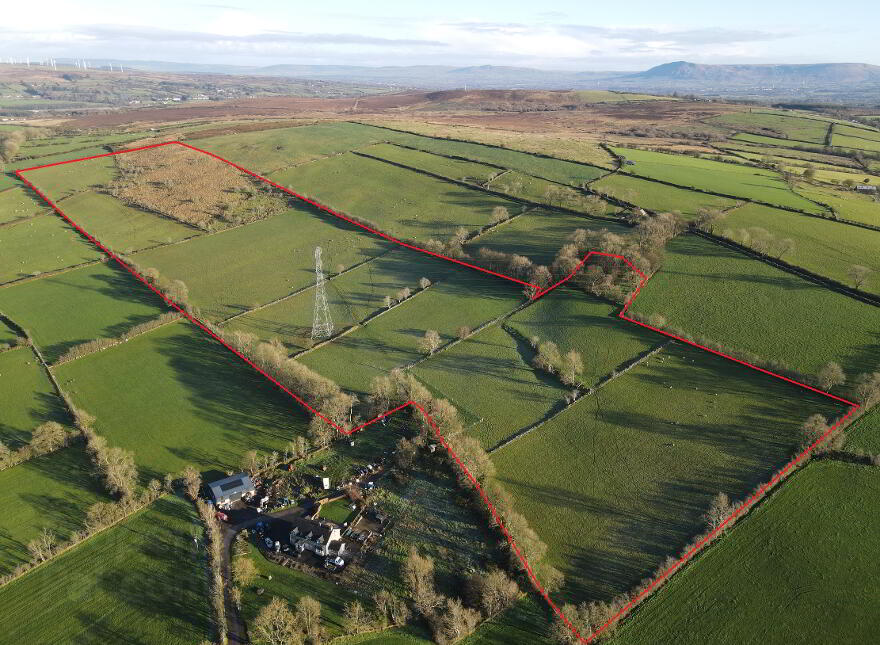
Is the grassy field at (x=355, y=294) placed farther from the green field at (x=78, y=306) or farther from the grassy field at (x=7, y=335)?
the grassy field at (x=7, y=335)

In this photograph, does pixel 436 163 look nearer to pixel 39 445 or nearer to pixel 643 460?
pixel 643 460

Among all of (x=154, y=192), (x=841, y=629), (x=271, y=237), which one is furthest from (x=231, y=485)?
(x=154, y=192)

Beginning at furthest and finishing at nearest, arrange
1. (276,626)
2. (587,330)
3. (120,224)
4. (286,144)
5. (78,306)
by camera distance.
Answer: (286,144) < (120,224) < (78,306) < (587,330) < (276,626)

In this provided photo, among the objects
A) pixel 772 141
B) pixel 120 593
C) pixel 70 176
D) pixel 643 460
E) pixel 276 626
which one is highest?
pixel 772 141

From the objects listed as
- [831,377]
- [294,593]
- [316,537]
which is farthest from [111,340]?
[831,377]

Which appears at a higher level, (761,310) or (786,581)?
(761,310)

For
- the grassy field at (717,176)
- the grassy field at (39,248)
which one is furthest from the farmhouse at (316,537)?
the grassy field at (717,176)

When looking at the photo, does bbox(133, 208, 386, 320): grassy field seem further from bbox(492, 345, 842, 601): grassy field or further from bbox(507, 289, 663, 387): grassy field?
bbox(492, 345, 842, 601): grassy field
